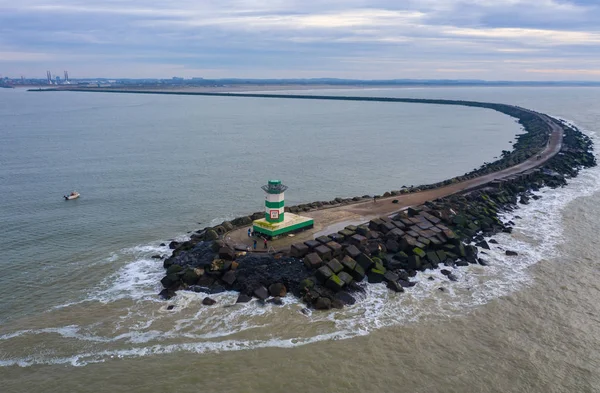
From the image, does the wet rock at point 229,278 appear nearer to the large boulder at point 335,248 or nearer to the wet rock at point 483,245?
the large boulder at point 335,248

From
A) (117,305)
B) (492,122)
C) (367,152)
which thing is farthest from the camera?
(492,122)

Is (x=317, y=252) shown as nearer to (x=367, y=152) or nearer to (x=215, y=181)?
(x=215, y=181)

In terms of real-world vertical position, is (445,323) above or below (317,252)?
below

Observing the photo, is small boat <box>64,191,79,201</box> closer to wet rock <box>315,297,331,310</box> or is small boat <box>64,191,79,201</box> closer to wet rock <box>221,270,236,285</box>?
wet rock <box>221,270,236,285</box>

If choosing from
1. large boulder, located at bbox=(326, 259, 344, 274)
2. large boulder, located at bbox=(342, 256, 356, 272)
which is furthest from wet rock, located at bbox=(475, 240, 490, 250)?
large boulder, located at bbox=(326, 259, 344, 274)

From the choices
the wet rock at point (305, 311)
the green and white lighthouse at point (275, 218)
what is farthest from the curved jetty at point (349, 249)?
the green and white lighthouse at point (275, 218)

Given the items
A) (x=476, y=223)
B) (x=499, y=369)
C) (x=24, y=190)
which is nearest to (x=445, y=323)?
(x=499, y=369)

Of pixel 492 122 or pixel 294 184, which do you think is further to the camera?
pixel 492 122
